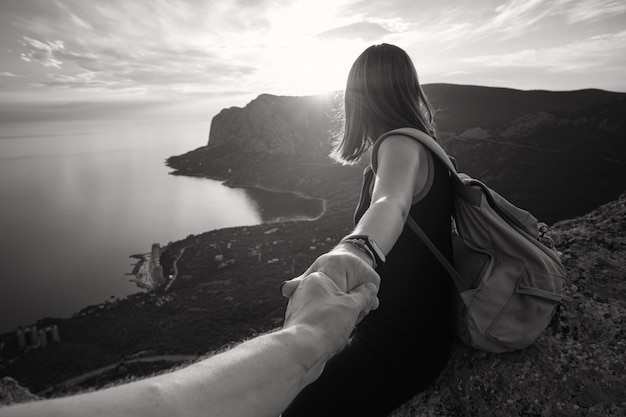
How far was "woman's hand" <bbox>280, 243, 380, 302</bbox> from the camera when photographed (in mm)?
1258

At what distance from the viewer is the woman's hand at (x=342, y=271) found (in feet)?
4.13

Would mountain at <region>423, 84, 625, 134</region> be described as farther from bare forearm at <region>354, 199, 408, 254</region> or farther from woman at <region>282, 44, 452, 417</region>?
bare forearm at <region>354, 199, 408, 254</region>

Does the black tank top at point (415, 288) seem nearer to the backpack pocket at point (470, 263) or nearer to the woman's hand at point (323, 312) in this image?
the backpack pocket at point (470, 263)

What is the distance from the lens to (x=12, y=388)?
775 cm

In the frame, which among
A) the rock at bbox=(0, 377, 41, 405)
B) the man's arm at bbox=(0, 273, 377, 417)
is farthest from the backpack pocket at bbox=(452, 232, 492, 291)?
the rock at bbox=(0, 377, 41, 405)

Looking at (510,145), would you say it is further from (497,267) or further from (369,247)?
(369,247)

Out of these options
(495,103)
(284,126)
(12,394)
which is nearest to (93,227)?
(284,126)

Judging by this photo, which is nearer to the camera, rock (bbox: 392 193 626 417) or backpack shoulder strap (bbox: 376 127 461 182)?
backpack shoulder strap (bbox: 376 127 461 182)

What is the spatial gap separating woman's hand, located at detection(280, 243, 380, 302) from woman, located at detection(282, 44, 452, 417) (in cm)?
45

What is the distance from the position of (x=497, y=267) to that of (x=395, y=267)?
625 millimetres

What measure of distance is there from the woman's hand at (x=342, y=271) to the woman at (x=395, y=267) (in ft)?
1.47

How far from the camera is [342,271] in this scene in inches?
50.3

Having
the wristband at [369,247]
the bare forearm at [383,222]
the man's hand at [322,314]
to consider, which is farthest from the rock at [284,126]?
the man's hand at [322,314]

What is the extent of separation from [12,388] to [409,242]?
10.2 metres
